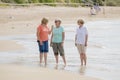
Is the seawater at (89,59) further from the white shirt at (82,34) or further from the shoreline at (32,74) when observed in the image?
the shoreline at (32,74)

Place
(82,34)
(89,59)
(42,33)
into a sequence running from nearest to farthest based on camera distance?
1. (82,34)
2. (42,33)
3. (89,59)

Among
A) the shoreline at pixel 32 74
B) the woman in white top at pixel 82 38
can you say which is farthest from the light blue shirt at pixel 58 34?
the shoreline at pixel 32 74

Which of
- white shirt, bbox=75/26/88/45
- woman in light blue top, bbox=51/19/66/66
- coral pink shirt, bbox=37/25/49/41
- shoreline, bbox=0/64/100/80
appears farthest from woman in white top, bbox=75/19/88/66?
shoreline, bbox=0/64/100/80

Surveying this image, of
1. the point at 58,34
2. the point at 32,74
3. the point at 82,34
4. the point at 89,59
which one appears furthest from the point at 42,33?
the point at 32,74

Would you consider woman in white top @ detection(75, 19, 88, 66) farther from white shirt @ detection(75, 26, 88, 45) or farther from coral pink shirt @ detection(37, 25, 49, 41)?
coral pink shirt @ detection(37, 25, 49, 41)

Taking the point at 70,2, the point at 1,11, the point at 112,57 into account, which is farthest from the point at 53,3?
the point at 112,57

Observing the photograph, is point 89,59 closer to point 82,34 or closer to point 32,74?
point 82,34

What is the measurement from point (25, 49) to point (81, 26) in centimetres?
497

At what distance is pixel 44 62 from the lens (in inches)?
603

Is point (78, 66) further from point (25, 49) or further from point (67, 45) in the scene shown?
point (67, 45)

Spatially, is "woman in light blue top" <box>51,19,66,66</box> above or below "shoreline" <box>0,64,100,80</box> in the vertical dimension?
above

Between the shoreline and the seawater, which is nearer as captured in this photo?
the shoreline

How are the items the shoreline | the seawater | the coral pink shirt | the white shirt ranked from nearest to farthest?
the shoreline < the seawater < the white shirt < the coral pink shirt

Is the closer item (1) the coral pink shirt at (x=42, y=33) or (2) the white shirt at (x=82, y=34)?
(2) the white shirt at (x=82, y=34)
